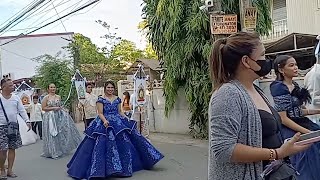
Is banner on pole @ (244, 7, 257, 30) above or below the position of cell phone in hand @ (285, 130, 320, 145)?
above

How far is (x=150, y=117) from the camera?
16.2m

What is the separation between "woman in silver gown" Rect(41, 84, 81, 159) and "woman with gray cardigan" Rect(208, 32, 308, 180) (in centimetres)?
879

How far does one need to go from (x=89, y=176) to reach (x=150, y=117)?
8.54 metres

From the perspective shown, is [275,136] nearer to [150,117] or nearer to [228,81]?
[228,81]

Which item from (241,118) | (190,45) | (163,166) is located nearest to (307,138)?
(241,118)

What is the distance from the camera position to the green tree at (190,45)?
39.5 feet

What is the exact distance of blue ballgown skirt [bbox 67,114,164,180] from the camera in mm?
7832

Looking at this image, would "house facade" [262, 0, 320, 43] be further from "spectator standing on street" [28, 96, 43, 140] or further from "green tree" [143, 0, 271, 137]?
"spectator standing on street" [28, 96, 43, 140]

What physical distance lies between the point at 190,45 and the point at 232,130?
10.0 m

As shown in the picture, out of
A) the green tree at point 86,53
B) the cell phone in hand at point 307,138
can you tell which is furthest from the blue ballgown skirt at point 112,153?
the green tree at point 86,53

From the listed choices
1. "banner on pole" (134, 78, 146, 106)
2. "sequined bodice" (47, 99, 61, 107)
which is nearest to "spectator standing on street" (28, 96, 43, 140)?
"sequined bodice" (47, 99, 61, 107)

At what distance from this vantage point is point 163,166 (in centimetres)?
880

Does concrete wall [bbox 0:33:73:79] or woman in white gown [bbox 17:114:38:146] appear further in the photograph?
concrete wall [bbox 0:33:73:79]

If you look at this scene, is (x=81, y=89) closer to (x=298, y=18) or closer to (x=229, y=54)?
(x=298, y=18)
